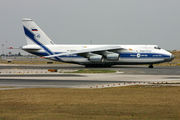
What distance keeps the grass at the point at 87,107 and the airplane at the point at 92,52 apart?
32.1 m

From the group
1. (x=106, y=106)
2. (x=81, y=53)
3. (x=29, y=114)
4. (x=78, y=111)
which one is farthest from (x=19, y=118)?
(x=81, y=53)

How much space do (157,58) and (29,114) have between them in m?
41.3

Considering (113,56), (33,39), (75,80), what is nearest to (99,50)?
(113,56)

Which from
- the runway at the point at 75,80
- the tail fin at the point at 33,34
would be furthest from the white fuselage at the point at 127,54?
the runway at the point at 75,80

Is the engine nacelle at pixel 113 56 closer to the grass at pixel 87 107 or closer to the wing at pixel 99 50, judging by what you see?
the wing at pixel 99 50

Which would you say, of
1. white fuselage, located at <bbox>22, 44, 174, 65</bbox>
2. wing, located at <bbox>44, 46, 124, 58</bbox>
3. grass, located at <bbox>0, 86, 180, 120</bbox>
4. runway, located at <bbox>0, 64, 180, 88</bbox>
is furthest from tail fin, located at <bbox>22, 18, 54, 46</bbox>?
grass, located at <bbox>0, 86, 180, 120</bbox>

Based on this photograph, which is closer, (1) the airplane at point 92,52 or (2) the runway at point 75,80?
(2) the runway at point 75,80

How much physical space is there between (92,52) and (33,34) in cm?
1268

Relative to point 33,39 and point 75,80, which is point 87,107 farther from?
point 33,39

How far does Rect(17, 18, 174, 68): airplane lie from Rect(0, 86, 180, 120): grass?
105 ft

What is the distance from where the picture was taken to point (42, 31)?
53.6m

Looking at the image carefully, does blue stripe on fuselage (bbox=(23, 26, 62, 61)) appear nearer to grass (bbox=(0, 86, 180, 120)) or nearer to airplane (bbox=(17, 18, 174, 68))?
airplane (bbox=(17, 18, 174, 68))

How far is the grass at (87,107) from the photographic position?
11.2m

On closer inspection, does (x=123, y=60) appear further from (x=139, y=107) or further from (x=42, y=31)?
(x=139, y=107)
